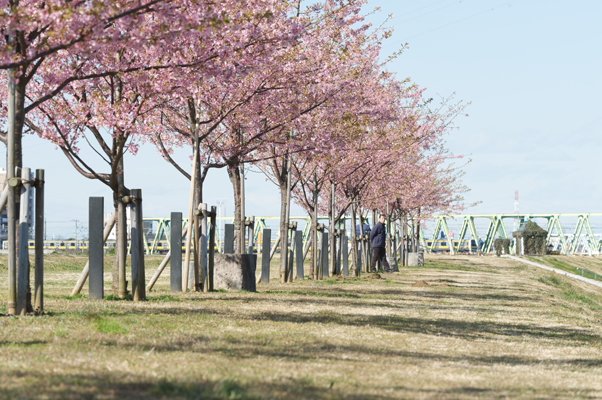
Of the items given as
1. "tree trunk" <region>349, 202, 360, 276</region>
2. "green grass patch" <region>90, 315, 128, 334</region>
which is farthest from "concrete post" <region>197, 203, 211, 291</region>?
"tree trunk" <region>349, 202, 360, 276</region>

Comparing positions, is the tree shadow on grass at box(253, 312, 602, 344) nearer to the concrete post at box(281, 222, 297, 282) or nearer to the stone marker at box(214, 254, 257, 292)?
the stone marker at box(214, 254, 257, 292)

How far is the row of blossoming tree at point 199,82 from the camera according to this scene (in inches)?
299

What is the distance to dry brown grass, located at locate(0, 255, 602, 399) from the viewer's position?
177 inches

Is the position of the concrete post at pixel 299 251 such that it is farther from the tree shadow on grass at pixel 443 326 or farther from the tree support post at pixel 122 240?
the tree shadow on grass at pixel 443 326

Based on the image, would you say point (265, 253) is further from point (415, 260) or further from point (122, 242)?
point (415, 260)

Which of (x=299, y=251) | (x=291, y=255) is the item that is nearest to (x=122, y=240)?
(x=291, y=255)

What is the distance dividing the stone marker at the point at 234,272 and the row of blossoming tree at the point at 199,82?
1219 mm

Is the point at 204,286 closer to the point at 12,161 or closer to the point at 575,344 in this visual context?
the point at 12,161

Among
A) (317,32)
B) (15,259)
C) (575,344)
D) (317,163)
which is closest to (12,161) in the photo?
(15,259)

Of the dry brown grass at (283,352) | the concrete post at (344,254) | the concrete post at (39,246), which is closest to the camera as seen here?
the dry brown grass at (283,352)

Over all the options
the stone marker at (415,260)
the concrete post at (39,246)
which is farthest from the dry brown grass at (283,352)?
the stone marker at (415,260)

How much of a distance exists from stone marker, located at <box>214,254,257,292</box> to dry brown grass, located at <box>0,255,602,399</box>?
6.48 ft

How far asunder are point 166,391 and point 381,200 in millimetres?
29398

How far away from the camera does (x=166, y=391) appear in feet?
13.6
